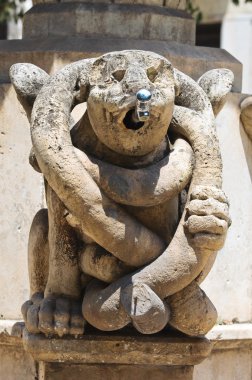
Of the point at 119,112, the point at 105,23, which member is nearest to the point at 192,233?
the point at 119,112

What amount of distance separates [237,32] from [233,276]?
961cm

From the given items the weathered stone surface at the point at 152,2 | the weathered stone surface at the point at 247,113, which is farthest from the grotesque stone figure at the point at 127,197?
the weathered stone surface at the point at 152,2

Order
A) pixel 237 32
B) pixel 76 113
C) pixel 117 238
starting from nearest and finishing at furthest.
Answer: pixel 117 238 → pixel 76 113 → pixel 237 32

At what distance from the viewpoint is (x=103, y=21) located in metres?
6.98

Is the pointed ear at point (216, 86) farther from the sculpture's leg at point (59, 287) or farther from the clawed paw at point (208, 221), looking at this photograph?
the sculpture's leg at point (59, 287)

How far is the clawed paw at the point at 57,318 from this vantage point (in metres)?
5.88

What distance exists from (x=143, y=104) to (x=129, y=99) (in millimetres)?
82

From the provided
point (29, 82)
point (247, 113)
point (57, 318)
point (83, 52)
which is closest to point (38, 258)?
point (57, 318)

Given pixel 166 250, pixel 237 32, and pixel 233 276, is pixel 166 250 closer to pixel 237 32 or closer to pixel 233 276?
pixel 233 276

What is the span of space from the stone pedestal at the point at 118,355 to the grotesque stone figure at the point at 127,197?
77 mm

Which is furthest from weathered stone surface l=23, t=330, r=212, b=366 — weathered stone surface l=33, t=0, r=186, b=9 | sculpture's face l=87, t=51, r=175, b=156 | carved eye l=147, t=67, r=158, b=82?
weathered stone surface l=33, t=0, r=186, b=9

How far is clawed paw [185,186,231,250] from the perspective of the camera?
5.73m

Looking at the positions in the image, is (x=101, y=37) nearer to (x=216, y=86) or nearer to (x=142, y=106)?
(x=216, y=86)

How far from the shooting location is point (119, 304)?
577cm
